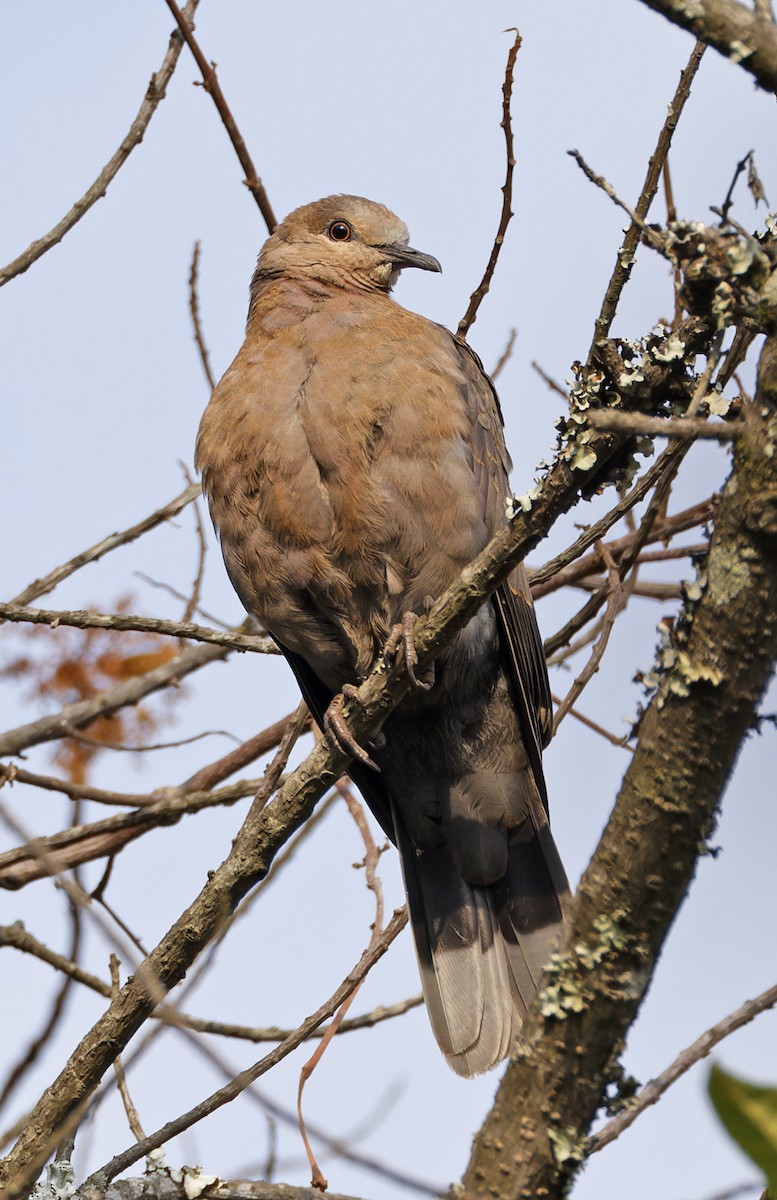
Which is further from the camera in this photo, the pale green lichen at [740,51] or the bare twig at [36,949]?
the bare twig at [36,949]

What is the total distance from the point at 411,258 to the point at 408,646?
2.36m

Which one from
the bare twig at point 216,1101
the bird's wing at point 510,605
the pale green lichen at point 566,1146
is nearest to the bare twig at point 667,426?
the pale green lichen at point 566,1146

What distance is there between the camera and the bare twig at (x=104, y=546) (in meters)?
3.93

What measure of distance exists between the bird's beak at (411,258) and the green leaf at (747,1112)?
3967 mm

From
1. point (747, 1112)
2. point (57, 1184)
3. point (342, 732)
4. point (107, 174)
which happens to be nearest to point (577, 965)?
point (747, 1112)

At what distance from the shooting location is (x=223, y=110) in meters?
4.00

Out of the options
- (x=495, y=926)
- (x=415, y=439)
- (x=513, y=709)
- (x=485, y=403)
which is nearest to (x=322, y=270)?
(x=485, y=403)

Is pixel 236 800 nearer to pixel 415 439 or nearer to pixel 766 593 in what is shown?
pixel 415 439

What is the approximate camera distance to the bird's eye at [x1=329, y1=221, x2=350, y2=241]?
4.75 metres

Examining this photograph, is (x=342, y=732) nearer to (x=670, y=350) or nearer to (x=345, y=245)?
(x=670, y=350)

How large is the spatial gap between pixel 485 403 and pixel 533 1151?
278 centimetres

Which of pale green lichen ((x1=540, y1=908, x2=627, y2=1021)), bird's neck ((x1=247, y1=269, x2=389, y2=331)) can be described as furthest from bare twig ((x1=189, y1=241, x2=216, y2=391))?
pale green lichen ((x1=540, y1=908, x2=627, y2=1021))

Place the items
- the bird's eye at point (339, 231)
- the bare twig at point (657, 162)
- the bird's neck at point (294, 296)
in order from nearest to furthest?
the bare twig at point (657, 162)
the bird's neck at point (294, 296)
the bird's eye at point (339, 231)

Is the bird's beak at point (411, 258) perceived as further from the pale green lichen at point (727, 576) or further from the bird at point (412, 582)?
the pale green lichen at point (727, 576)
